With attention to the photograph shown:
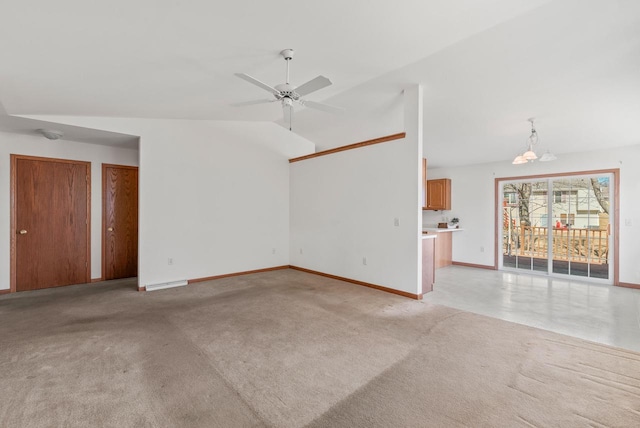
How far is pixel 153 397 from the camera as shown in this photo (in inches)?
72.7

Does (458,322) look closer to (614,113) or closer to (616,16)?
(616,16)

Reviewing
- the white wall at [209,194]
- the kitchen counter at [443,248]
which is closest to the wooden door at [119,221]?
the white wall at [209,194]

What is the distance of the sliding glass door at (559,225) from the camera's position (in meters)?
5.16

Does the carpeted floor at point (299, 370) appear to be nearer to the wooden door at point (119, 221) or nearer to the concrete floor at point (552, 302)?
the concrete floor at point (552, 302)

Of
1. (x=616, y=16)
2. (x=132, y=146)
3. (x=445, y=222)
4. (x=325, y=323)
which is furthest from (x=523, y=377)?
(x=132, y=146)

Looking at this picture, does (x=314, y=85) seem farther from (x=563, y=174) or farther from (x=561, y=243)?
(x=561, y=243)

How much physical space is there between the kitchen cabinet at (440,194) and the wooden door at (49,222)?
7.11 metres

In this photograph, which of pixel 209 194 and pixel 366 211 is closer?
pixel 366 211

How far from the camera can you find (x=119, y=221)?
513cm

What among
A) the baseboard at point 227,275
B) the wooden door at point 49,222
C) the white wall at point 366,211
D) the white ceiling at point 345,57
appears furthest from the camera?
the baseboard at point 227,275

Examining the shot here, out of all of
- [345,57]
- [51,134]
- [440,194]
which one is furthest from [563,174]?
[51,134]

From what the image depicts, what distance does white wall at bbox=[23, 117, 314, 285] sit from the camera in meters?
4.47

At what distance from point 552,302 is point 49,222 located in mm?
7546

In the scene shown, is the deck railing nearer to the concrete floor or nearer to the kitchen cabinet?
the concrete floor
